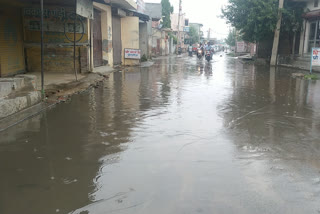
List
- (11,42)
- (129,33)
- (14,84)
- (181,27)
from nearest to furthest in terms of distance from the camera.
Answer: (14,84)
(11,42)
(129,33)
(181,27)

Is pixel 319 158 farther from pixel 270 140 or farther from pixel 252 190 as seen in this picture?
pixel 252 190

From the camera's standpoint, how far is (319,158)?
14.5ft

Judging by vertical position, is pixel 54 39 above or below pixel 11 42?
above

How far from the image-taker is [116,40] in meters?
21.7

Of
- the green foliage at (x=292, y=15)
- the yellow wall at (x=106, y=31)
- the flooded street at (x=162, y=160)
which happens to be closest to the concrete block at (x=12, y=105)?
the flooded street at (x=162, y=160)

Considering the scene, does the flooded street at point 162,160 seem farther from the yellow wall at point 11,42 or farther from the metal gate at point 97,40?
the metal gate at point 97,40

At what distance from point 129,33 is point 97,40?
622cm

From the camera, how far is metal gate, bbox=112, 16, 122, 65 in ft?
69.3

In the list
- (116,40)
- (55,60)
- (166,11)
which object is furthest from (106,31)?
(166,11)

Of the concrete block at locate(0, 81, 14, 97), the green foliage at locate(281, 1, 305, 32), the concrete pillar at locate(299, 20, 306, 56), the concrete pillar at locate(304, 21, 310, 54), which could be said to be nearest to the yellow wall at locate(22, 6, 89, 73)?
the concrete block at locate(0, 81, 14, 97)

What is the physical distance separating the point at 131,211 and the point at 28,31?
1270cm

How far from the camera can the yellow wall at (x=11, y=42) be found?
38.1 ft

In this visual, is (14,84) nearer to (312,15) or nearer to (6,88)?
(6,88)

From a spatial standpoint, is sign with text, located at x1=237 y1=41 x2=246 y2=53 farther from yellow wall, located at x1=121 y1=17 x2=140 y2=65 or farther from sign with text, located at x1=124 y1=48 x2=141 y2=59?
sign with text, located at x1=124 y1=48 x2=141 y2=59
